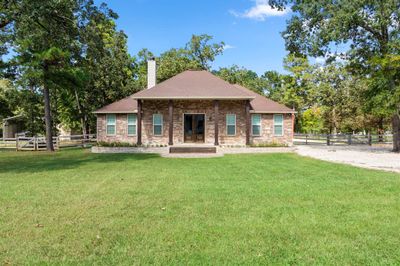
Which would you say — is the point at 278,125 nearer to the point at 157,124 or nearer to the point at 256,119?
the point at 256,119

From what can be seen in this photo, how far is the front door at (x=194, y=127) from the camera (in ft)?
68.0

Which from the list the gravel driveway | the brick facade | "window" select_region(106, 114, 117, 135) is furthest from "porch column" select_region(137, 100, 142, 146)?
the gravel driveway

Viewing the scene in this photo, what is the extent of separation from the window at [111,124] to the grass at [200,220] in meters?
12.7

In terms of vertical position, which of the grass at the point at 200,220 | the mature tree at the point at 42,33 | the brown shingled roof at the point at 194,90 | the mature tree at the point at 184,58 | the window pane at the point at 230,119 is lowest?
the grass at the point at 200,220

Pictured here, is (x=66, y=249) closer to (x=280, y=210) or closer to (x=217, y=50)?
(x=280, y=210)

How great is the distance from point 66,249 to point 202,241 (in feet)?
5.55

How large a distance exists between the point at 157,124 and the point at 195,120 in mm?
2551

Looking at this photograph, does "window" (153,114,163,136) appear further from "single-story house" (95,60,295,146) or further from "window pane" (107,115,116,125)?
"window pane" (107,115,116,125)

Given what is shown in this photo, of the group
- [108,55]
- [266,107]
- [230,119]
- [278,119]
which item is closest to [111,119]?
[108,55]

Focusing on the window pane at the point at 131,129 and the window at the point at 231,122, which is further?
the window pane at the point at 131,129

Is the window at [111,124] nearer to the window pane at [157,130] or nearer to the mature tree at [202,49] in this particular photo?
the window pane at [157,130]

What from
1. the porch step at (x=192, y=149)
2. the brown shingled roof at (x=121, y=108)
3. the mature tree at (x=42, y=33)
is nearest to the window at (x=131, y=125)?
the brown shingled roof at (x=121, y=108)

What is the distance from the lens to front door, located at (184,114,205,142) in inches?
816

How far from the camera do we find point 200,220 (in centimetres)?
499
